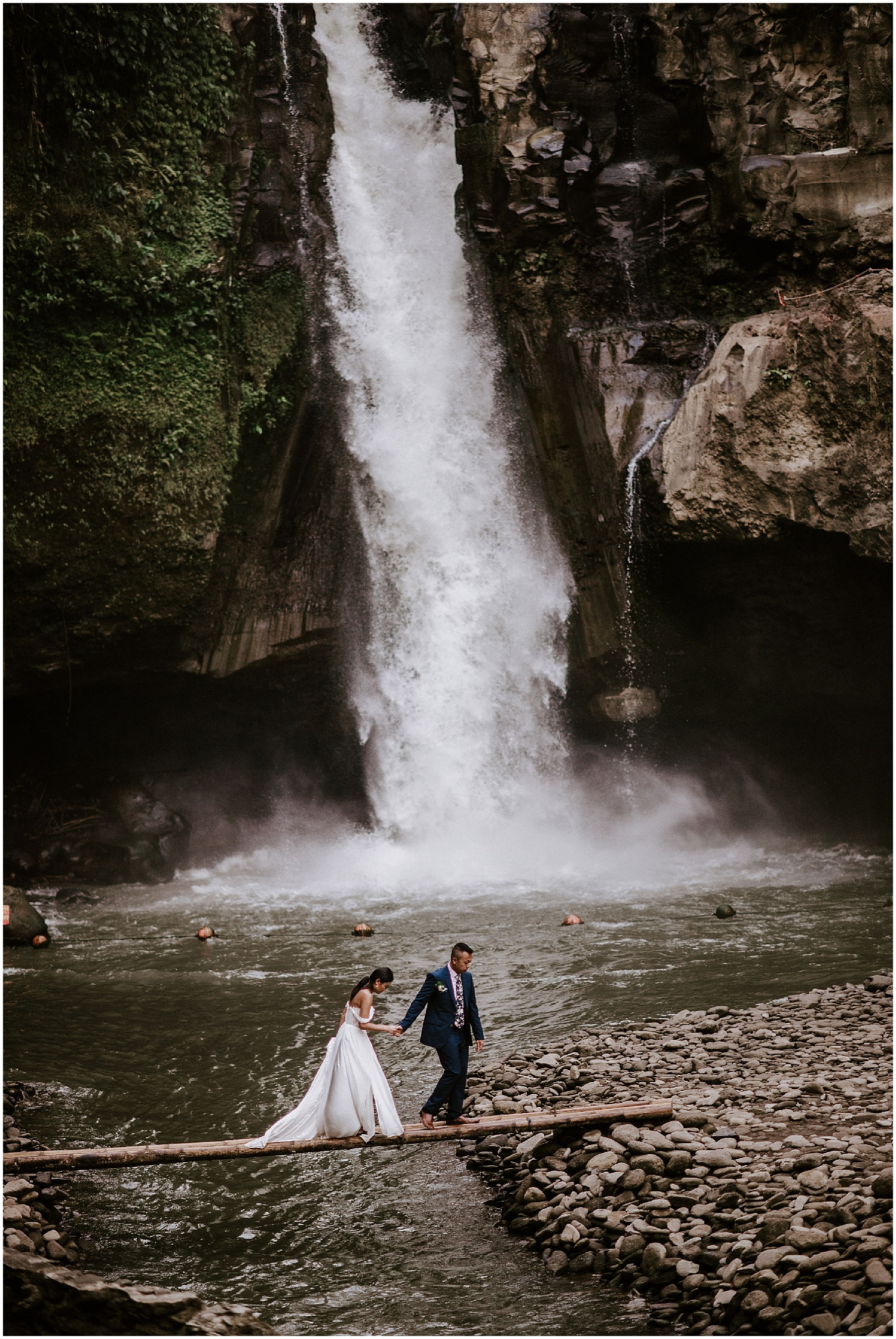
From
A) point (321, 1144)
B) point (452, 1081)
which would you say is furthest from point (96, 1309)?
point (452, 1081)

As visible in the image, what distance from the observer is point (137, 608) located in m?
17.4

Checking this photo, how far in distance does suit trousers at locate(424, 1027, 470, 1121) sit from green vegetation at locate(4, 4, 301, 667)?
453 inches

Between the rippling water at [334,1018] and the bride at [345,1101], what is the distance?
0.61 m

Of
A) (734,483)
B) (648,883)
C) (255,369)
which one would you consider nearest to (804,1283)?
(648,883)

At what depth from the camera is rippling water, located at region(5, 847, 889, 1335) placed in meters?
6.50

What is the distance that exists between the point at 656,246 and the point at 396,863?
11.7 m

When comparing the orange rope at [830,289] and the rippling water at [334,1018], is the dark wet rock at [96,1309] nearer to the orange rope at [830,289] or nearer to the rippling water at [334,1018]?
the rippling water at [334,1018]

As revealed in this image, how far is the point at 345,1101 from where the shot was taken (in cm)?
723

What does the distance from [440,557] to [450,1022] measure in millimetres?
12114

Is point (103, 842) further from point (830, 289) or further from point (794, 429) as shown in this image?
point (830, 289)

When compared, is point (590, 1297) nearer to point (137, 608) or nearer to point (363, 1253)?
point (363, 1253)

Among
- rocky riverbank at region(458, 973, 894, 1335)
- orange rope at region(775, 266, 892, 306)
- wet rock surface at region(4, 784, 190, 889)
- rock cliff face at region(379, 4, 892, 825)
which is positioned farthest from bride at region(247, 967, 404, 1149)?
orange rope at region(775, 266, 892, 306)

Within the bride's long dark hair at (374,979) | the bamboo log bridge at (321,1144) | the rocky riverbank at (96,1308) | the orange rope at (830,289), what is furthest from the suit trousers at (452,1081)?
the orange rope at (830,289)

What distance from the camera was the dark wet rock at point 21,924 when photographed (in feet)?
46.7
